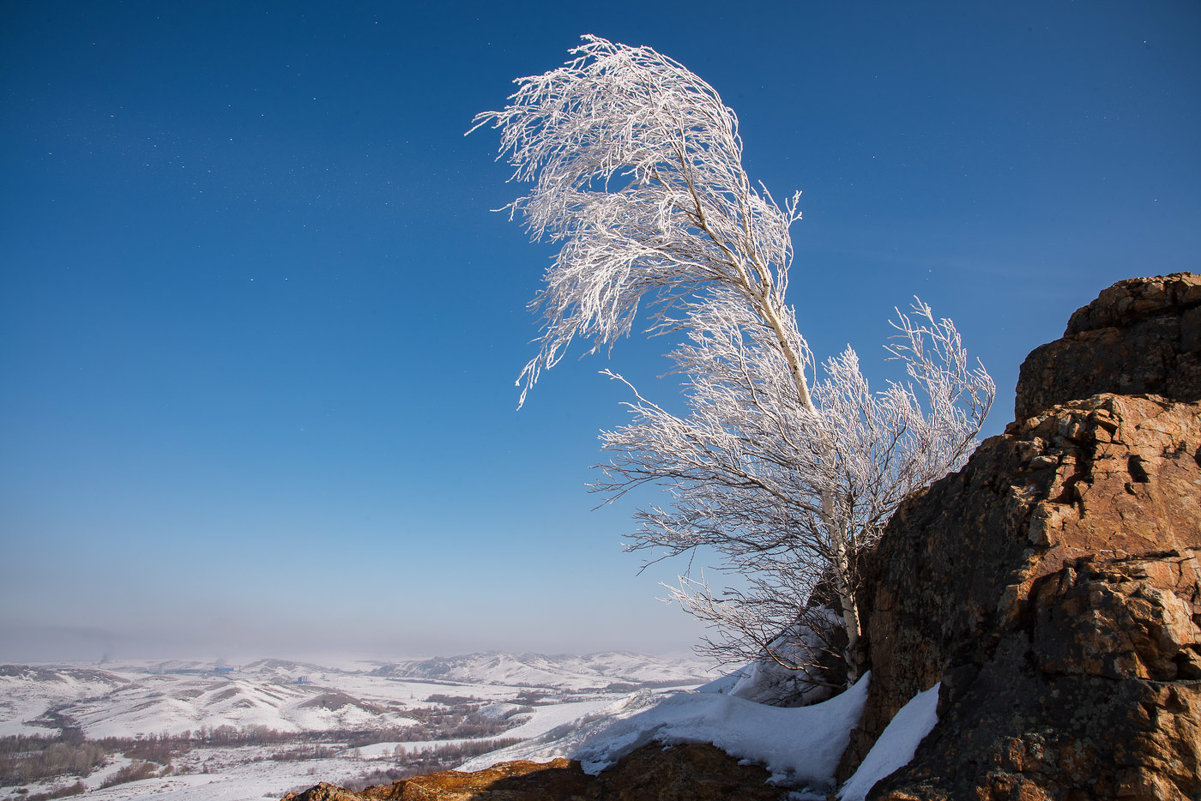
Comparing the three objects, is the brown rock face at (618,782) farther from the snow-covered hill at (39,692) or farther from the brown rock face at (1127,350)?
the snow-covered hill at (39,692)

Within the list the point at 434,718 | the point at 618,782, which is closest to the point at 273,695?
the point at 434,718

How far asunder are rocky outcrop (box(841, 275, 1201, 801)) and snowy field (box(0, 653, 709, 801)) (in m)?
4.55

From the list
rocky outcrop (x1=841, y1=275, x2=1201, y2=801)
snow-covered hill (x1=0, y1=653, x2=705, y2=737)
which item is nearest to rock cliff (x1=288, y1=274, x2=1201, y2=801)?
rocky outcrop (x1=841, y1=275, x2=1201, y2=801)

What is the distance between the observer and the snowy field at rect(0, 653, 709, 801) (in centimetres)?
4612

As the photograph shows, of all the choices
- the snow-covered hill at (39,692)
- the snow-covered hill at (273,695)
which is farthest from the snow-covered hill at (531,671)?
the snow-covered hill at (39,692)

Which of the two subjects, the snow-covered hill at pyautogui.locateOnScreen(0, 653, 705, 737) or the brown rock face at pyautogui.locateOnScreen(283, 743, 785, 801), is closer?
the brown rock face at pyautogui.locateOnScreen(283, 743, 785, 801)

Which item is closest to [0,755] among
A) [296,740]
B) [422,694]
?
[296,740]

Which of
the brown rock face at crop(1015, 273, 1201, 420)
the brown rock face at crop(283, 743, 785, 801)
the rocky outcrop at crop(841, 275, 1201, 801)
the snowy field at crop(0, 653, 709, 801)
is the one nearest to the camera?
the rocky outcrop at crop(841, 275, 1201, 801)

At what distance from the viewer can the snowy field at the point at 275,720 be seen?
46125mm

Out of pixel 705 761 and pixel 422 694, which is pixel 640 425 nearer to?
pixel 705 761

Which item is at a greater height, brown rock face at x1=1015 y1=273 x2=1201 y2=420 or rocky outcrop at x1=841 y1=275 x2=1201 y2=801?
brown rock face at x1=1015 y1=273 x2=1201 y2=420

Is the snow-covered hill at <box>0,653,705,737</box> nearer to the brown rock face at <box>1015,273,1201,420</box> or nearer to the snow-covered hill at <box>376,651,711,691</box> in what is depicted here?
the snow-covered hill at <box>376,651,711,691</box>

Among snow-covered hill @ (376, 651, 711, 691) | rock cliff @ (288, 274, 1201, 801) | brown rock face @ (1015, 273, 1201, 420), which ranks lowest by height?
snow-covered hill @ (376, 651, 711, 691)

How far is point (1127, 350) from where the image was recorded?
3676mm
